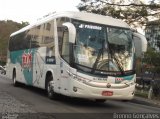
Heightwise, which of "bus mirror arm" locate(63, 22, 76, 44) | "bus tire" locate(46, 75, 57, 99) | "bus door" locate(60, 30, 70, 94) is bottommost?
"bus tire" locate(46, 75, 57, 99)

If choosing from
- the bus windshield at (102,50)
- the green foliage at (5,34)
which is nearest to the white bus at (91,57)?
the bus windshield at (102,50)

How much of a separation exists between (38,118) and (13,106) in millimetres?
2481

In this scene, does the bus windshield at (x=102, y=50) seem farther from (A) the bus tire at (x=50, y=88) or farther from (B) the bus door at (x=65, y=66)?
(A) the bus tire at (x=50, y=88)

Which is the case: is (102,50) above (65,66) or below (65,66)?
above

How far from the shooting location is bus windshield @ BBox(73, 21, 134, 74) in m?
15.1

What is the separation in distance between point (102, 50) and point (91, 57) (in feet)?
1.73

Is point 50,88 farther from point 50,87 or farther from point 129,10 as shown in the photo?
point 129,10

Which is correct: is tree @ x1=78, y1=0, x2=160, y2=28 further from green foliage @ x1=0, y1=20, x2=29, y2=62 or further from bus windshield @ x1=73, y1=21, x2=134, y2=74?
green foliage @ x1=0, y1=20, x2=29, y2=62

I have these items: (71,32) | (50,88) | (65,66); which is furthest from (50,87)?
(71,32)

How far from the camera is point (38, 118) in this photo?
458 inches

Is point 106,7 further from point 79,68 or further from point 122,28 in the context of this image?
point 79,68

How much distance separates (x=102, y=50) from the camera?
15.4 m

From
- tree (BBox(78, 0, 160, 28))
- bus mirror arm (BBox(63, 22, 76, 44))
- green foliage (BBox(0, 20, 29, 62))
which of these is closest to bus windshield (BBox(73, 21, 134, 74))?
bus mirror arm (BBox(63, 22, 76, 44))

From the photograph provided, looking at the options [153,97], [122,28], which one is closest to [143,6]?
[153,97]
